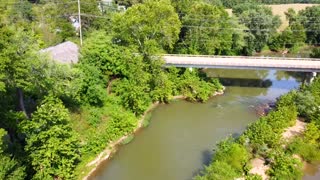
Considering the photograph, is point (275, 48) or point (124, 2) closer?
point (275, 48)

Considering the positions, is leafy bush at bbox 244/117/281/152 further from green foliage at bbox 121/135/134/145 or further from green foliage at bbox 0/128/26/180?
green foliage at bbox 0/128/26/180

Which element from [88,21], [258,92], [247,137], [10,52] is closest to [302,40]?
[258,92]

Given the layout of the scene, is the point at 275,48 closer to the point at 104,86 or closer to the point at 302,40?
the point at 302,40

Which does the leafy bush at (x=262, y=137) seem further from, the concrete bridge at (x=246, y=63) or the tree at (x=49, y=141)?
the concrete bridge at (x=246, y=63)

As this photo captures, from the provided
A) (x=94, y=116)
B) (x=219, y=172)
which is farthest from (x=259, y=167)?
(x=94, y=116)

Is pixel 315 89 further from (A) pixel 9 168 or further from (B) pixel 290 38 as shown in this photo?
(B) pixel 290 38
